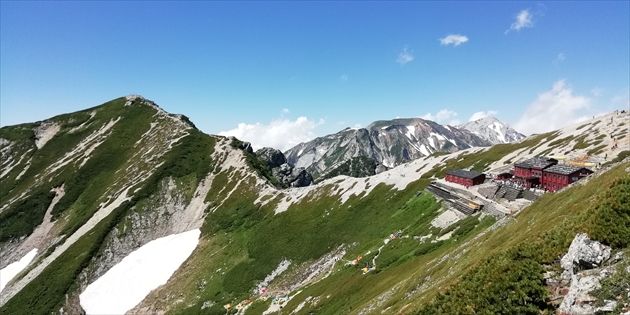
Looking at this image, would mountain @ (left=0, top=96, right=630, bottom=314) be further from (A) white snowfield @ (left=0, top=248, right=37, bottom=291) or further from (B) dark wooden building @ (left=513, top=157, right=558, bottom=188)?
(B) dark wooden building @ (left=513, top=157, right=558, bottom=188)

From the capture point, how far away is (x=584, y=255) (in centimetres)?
2091

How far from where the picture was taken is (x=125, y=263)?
13012 centimetres

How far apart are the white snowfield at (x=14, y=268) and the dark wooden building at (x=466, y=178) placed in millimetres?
143529

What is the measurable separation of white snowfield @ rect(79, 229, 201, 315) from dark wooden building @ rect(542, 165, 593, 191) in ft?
333

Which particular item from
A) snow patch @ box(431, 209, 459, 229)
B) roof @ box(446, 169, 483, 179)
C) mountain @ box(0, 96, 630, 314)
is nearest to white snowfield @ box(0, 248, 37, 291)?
mountain @ box(0, 96, 630, 314)

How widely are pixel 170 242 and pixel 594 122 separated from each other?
14759cm

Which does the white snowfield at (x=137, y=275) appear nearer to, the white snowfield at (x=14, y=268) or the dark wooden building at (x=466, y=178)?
the white snowfield at (x=14, y=268)

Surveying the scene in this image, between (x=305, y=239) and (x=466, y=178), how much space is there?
45.0 metres

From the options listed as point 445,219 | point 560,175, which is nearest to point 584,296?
point 445,219

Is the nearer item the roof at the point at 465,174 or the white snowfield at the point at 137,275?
the roof at the point at 465,174

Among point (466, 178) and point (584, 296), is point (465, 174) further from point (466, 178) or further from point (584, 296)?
point (584, 296)

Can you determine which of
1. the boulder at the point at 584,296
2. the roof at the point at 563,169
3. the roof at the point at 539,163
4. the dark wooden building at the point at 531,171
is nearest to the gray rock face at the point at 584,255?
the boulder at the point at 584,296

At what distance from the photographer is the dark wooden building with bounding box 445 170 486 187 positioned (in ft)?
332

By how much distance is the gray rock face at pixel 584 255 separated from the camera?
20500 millimetres
